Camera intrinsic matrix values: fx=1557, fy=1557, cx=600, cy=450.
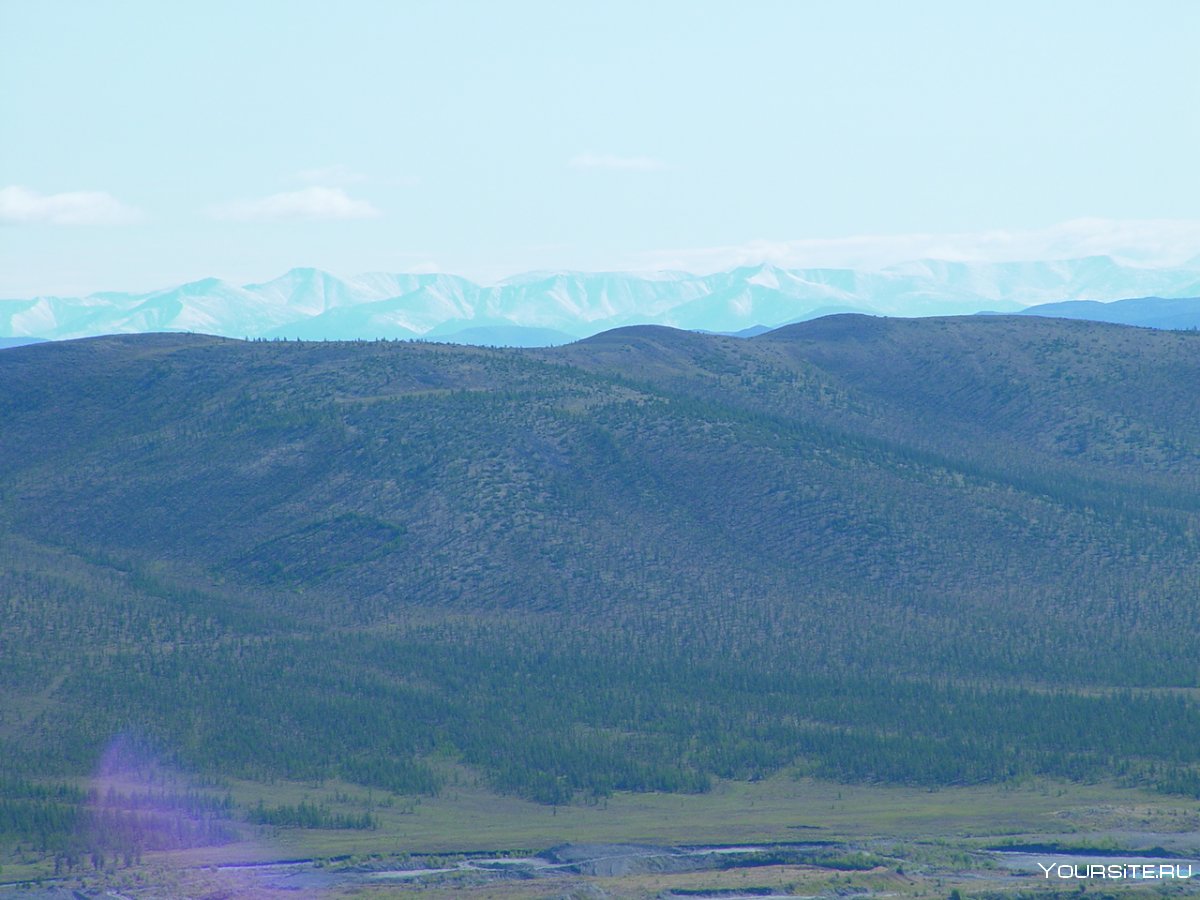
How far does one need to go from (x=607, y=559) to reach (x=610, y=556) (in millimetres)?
432

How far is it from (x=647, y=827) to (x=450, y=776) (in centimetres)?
1080

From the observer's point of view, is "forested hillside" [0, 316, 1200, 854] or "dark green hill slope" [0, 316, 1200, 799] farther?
"dark green hill slope" [0, 316, 1200, 799]

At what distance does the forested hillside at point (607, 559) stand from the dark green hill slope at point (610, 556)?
0.84 feet

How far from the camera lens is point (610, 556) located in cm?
8444

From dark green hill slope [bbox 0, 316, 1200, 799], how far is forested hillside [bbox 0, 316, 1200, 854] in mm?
257

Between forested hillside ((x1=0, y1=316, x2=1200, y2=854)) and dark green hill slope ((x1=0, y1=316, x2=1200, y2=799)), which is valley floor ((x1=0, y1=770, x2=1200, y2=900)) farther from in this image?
dark green hill slope ((x1=0, y1=316, x2=1200, y2=799))

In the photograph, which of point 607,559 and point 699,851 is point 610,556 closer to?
point 607,559

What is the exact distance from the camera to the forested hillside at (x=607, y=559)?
5844 centimetres

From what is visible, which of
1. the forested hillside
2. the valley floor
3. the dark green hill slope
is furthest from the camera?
the dark green hill slope

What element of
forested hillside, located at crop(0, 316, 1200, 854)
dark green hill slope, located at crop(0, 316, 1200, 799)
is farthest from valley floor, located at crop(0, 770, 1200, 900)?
dark green hill slope, located at crop(0, 316, 1200, 799)

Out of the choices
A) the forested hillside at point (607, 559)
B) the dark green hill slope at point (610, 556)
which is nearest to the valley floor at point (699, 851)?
the forested hillside at point (607, 559)

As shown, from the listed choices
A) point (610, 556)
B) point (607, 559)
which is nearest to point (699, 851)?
point (607, 559)

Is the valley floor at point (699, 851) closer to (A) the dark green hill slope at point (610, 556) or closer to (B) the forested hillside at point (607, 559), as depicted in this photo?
(B) the forested hillside at point (607, 559)

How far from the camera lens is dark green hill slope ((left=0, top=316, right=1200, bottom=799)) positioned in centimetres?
5891
